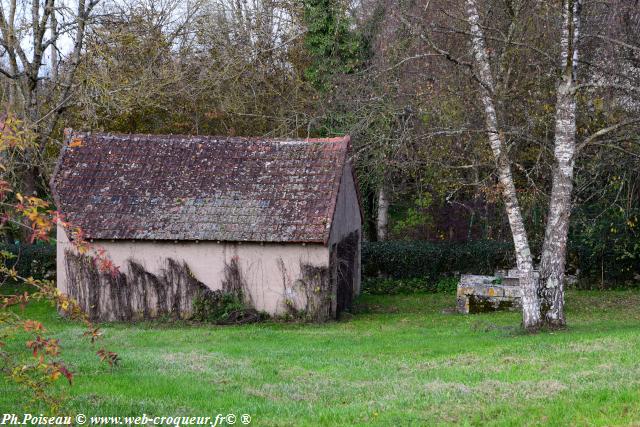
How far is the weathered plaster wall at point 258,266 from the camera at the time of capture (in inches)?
873

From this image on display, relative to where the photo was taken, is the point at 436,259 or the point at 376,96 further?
the point at 436,259

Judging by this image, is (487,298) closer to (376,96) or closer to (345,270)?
(345,270)

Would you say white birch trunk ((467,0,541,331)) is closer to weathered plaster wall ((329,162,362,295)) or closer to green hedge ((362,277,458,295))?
weathered plaster wall ((329,162,362,295))

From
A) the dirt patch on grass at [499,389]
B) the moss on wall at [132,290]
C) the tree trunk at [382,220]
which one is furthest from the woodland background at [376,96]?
the dirt patch on grass at [499,389]

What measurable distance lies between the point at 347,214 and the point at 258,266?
4062mm

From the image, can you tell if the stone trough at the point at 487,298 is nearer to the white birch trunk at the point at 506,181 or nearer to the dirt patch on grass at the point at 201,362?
the white birch trunk at the point at 506,181

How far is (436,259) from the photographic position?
1177 inches

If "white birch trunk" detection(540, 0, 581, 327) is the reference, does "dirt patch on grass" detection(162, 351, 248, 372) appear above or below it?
below

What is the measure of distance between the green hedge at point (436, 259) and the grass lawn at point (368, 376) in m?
9.90

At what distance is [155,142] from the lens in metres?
25.0

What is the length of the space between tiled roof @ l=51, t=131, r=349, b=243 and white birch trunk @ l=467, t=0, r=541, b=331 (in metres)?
6.19

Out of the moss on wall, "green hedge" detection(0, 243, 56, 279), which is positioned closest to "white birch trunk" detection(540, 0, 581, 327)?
the moss on wall

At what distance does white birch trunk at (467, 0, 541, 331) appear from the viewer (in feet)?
54.9

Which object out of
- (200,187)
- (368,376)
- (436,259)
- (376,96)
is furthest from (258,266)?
(368,376)
